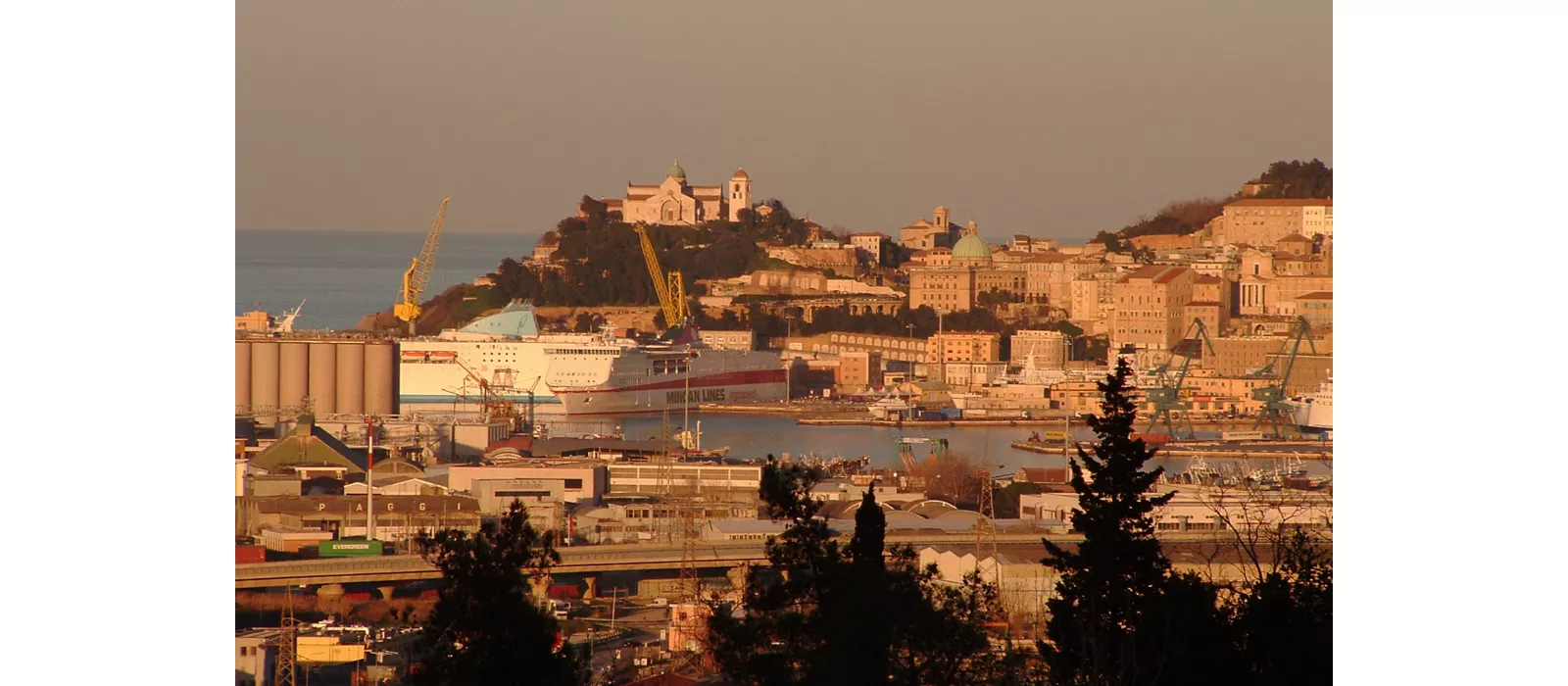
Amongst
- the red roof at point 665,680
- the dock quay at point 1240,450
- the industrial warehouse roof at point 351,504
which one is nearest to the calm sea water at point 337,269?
the industrial warehouse roof at point 351,504

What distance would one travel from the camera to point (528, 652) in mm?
3953

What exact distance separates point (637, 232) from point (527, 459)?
8.82ft

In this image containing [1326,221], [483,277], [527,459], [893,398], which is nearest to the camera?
[527,459]

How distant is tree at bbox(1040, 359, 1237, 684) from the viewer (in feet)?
12.7

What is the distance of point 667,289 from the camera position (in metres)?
14.5

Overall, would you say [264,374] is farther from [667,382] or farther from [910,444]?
[910,444]

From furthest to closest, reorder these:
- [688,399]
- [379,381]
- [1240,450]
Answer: [688,399]
[379,381]
[1240,450]

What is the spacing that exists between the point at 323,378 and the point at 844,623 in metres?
8.95

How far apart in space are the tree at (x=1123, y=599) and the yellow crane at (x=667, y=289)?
28.9 ft

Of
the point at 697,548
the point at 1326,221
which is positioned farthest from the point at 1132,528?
the point at 1326,221

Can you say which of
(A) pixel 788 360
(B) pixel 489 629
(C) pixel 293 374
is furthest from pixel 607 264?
(B) pixel 489 629

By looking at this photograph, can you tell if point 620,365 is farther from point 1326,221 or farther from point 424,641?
point 424,641

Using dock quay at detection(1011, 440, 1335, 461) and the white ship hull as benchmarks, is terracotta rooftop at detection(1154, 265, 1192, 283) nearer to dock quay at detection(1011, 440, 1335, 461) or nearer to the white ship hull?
dock quay at detection(1011, 440, 1335, 461)

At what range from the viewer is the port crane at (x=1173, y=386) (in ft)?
36.6
